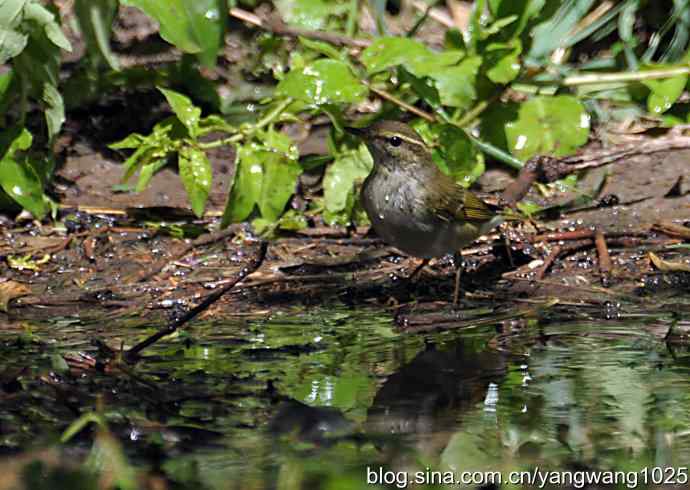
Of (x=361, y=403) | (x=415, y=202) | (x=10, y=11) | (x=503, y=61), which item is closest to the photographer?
(x=361, y=403)

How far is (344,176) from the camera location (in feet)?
24.1

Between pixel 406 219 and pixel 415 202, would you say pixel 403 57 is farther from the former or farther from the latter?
pixel 406 219

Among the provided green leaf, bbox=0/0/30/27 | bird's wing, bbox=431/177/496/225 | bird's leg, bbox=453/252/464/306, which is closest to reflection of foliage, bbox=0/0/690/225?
green leaf, bbox=0/0/30/27

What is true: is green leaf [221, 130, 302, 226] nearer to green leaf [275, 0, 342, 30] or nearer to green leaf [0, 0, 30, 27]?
green leaf [0, 0, 30, 27]

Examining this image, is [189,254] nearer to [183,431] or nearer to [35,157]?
[35,157]

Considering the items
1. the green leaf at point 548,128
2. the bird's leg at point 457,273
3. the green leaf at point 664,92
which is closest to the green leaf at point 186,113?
the bird's leg at point 457,273

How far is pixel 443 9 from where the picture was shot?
9.49 metres

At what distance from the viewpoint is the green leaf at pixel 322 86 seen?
6844mm

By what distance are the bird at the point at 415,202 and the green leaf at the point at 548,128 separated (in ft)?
2.28

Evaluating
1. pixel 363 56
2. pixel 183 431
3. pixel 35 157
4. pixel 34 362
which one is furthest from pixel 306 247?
pixel 183 431

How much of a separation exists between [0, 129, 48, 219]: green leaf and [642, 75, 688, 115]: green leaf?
348cm

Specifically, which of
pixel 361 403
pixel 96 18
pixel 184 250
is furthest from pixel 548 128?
pixel 361 403

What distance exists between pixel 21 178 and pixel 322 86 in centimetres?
166

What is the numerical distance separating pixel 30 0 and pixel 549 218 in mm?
3099
